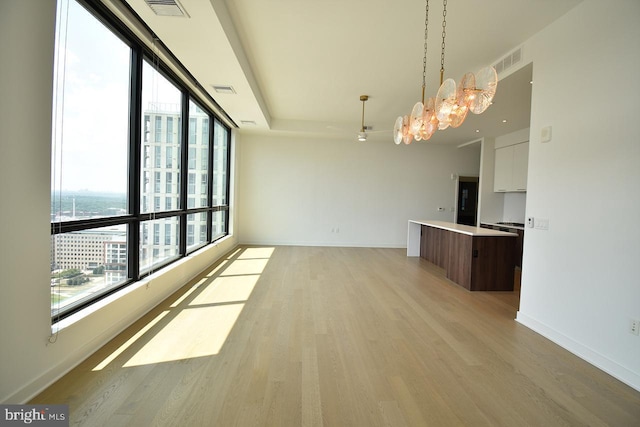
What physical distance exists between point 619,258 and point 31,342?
4.13 meters

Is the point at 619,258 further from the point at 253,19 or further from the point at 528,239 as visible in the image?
the point at 253,19

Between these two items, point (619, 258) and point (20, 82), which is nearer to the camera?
point (20, 82)

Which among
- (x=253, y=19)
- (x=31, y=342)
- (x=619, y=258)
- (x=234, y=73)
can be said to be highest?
(x=253, y=19)

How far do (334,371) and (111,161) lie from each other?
2.73 m

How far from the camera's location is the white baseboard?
2.28 meters

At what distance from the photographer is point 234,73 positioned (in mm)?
4012

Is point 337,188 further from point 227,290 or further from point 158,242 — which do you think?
point 158,242

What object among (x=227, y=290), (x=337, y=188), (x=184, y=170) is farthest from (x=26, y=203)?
(x=337, y=188)

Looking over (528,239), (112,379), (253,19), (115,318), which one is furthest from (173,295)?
(528,239)

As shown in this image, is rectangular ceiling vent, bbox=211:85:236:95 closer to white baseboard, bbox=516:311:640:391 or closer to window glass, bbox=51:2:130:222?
window glass, bbox=51:2:130:222

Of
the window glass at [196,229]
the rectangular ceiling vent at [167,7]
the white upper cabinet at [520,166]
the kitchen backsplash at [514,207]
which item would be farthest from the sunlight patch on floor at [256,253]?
the kitchen backsplash at [514,207]

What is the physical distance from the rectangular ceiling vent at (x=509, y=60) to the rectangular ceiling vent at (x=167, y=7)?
3.56m

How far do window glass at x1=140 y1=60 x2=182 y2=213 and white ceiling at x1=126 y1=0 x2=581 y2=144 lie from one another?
0.43 m

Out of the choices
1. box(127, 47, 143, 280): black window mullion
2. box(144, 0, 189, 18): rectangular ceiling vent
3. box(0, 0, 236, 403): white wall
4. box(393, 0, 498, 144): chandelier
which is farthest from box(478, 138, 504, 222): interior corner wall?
box(0, 0, 236, 403): white wall
